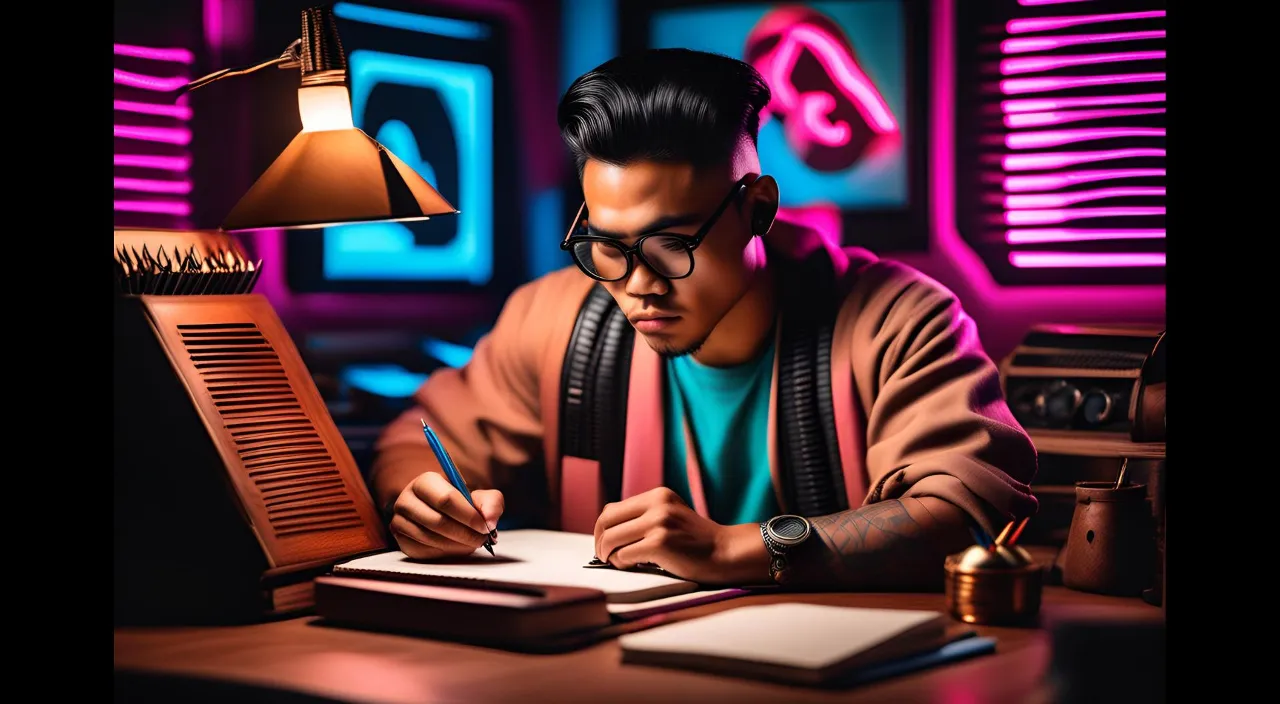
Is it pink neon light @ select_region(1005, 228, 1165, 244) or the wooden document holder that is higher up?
pink neon light @ select_region(1005, 228, 1165, 244)

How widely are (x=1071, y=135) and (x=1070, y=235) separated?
237 millimetres

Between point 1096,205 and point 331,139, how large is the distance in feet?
5.94

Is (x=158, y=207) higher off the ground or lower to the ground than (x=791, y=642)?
higher

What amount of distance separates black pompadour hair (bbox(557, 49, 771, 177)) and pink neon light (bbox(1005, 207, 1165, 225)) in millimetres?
897

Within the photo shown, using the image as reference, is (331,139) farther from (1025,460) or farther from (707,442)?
(1025,460)

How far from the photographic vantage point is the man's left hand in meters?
2.36

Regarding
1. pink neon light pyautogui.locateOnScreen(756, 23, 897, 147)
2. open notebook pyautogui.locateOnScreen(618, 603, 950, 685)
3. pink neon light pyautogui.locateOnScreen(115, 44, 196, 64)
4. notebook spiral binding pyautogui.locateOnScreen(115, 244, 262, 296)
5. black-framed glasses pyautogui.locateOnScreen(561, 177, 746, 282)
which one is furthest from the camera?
pink neon light pyautogui.locateOnScreen(756, 23, 897, 147)

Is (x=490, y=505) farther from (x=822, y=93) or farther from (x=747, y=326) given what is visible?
(x=822, y=93)

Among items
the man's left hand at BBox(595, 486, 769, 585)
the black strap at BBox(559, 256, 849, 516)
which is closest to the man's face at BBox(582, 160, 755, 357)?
the black strap at BBox(559, 256, 849, 516)

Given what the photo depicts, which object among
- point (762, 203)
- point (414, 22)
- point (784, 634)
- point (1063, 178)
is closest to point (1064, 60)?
point (1063, 178)

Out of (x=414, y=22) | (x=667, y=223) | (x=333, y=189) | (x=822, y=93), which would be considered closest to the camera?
(x=333, y=189)

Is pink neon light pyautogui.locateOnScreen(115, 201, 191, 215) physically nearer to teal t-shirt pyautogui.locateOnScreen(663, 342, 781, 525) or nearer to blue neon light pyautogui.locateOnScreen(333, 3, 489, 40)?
blue neon light pyautogui.locateOnScreen(333, 3, 489, 40)

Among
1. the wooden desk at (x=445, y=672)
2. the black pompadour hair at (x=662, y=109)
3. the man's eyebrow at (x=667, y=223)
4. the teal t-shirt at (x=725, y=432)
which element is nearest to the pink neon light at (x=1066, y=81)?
the black pompadour hair at (x=662, y=109)

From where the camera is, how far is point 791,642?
1.90 m
